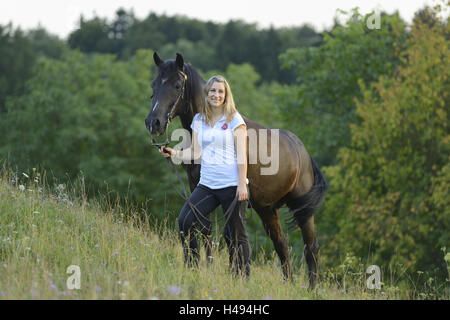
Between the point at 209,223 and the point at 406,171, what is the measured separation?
10.8m

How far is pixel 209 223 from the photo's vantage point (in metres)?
4.60

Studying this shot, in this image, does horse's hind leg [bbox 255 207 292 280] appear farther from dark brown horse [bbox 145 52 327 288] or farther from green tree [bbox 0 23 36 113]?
green tree [bbox 0 23 36 113]

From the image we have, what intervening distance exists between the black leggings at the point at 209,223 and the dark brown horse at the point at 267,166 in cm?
74

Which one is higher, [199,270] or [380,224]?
[199,270]

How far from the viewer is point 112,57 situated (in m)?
35.2

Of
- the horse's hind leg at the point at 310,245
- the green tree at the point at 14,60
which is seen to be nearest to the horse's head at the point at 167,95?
the horse's hind leg at the point at 310,245

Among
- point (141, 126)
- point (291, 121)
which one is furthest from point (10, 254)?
point (141, 126)

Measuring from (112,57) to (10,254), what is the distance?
1274 inches

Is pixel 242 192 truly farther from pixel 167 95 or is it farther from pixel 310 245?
pixel 310 245

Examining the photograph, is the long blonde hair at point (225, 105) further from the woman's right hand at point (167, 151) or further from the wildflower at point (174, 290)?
the wildflower at point (174, 290)

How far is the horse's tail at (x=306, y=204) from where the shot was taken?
646 cm

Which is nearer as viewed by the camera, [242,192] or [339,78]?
[242,192]

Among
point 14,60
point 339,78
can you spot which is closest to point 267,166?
point 339,78
